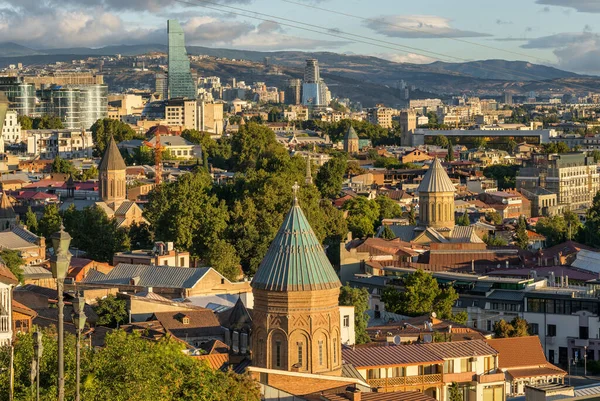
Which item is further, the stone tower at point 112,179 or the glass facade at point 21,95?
the glass facade at point 21,95

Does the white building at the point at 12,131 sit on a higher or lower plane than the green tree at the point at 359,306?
higher

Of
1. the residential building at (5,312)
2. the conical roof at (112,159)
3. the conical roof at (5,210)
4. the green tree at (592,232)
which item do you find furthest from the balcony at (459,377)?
the conical roof at (112,159)

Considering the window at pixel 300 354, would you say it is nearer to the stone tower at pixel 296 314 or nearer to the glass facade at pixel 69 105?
the stone tower at pixel 296 314

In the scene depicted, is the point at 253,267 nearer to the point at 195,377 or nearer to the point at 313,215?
the point at 313,215

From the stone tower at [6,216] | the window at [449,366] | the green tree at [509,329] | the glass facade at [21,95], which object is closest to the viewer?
the window at [449,366]

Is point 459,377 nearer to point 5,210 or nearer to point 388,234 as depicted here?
point 388,234

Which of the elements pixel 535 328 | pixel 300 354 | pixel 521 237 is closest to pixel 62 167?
pixel 521 237

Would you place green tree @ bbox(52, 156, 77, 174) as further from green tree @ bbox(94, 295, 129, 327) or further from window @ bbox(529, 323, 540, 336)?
green tree @ bbox(94, 295, 129, 327)

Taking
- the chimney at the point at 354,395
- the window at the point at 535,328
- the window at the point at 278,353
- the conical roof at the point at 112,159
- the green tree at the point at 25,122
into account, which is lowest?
the window at the point at 535,328
